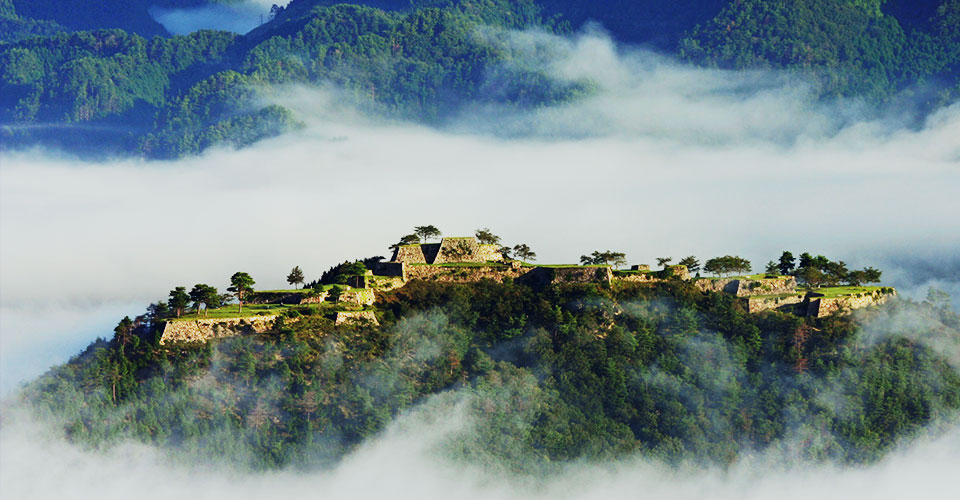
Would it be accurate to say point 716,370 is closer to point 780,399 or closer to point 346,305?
point 780,399

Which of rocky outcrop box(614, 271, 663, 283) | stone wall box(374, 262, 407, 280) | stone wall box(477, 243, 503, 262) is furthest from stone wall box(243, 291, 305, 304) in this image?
rocky outcrop box(614, 271, 663, 283)

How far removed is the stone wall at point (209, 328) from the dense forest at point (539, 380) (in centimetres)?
74

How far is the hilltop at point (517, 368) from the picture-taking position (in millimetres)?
114750

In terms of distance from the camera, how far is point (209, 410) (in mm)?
114938

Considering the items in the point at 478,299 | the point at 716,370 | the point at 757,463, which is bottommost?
the point at 757,463

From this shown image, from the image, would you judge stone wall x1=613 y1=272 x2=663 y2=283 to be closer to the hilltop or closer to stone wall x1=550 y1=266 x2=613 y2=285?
the hilltop

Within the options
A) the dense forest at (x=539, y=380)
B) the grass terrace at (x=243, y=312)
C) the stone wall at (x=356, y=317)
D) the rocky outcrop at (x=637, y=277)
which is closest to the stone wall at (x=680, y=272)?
the dense forest at (x=539, y=380)

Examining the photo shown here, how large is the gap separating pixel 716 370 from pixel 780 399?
6.59 meters

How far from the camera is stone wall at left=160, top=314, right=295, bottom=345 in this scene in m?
116

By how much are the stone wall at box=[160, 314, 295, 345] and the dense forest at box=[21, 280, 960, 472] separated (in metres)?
0.74

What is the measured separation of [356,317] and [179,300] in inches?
637

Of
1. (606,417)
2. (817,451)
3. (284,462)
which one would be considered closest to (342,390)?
(284,462)

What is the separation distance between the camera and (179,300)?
120 m

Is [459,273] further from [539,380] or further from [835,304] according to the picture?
[835,304]
